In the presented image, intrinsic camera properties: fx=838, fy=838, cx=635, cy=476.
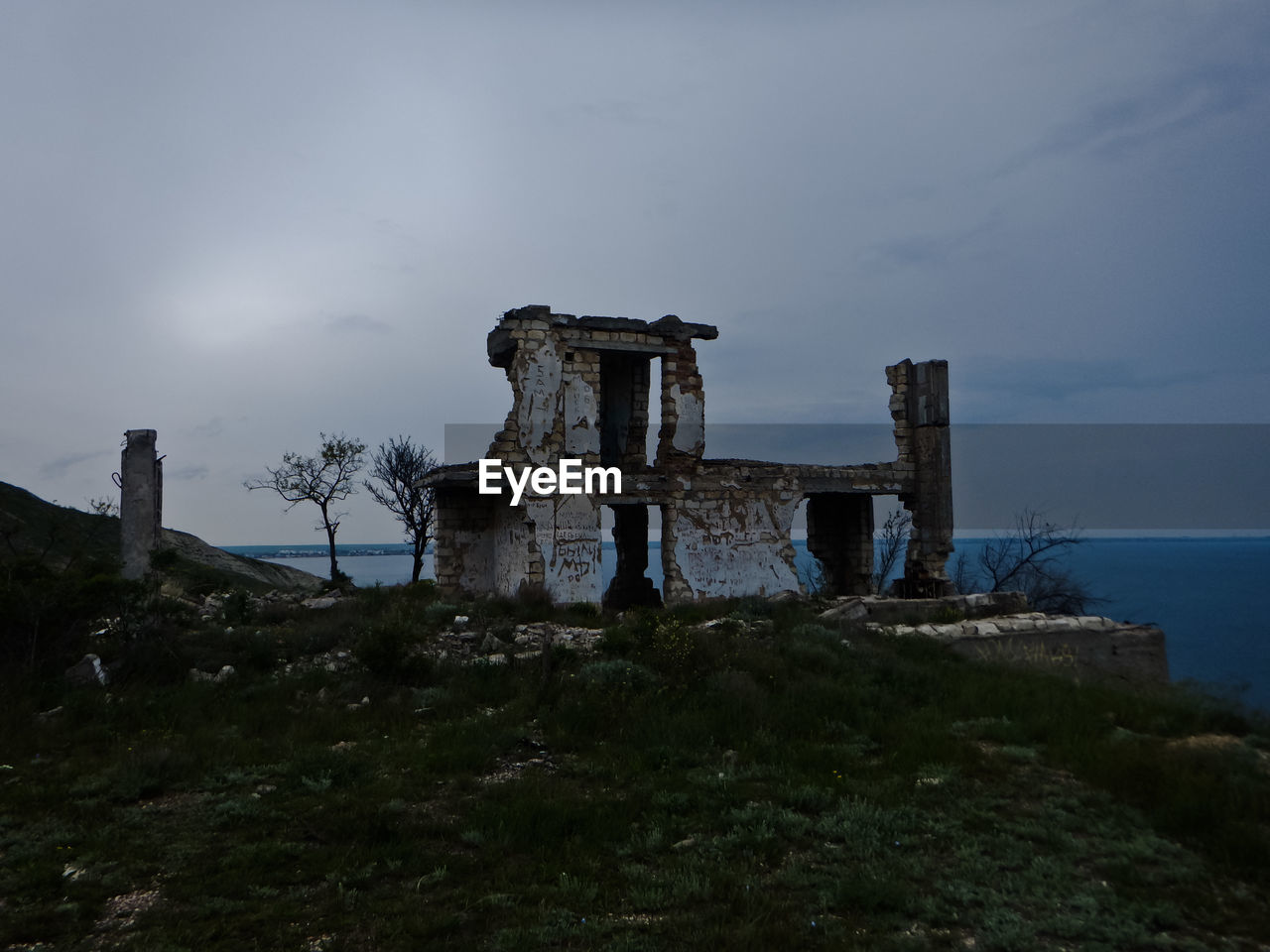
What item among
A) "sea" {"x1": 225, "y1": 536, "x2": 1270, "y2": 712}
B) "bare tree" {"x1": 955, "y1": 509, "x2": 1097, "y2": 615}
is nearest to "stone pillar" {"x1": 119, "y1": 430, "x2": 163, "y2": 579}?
"sea" {"x1": 225, "y1": 536, "x2": 1270, "y2": 712}

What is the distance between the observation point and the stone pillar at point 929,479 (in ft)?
65.7

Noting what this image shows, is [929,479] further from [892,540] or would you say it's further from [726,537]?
[892,540]

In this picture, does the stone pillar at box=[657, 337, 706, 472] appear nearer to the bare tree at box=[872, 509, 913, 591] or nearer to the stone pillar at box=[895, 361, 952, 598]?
the stone pillar at box=[895, 361, 952, 598]

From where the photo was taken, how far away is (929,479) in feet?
66.3

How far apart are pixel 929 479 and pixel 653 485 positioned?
715 cm

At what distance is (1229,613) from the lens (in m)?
66.8

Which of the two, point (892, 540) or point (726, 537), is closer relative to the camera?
point (726, 537)

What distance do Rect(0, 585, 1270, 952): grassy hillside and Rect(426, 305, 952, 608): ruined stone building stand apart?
277 inches

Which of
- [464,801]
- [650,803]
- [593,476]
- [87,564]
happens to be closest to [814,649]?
[650,803]

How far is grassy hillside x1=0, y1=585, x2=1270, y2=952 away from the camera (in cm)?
454

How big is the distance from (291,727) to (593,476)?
Result: 963 centimetres

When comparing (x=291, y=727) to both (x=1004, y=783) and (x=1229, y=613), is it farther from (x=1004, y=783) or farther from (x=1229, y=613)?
(x=1229, y=613)

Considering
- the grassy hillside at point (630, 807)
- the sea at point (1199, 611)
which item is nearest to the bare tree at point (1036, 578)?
the sea at point (1199, 611)

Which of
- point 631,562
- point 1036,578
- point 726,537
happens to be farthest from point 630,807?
point 1036,578
